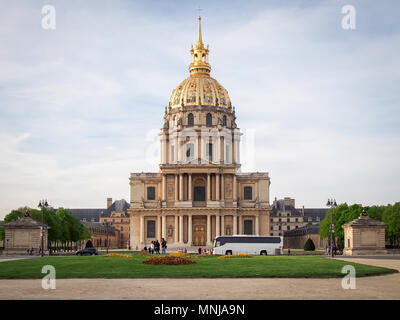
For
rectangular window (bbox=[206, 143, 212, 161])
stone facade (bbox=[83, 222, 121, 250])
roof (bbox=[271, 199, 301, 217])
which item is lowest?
stone facade (bbox=[83, 222, 121, 250])

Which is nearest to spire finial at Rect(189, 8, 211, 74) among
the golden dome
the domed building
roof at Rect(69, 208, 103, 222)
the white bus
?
the golden dome

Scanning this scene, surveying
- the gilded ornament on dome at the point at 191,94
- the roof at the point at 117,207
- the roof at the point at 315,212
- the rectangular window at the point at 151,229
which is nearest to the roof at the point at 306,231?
the roof at the point at 315,212

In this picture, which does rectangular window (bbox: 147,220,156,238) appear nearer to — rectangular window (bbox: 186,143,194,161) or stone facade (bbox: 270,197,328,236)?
rectangular window (bbox: 186,143,194,161)

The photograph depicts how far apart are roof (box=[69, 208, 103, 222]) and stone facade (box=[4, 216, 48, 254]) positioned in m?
113

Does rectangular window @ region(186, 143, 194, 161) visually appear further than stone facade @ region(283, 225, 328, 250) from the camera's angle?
No

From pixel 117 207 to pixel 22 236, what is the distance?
11038 centimetres

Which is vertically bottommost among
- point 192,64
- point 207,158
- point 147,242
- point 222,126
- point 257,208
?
point 147,242

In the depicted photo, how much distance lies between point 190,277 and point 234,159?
8472 cm

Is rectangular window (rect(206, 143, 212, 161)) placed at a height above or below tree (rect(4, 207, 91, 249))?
above

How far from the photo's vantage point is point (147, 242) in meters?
98.6

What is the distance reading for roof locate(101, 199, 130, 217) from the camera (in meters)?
171

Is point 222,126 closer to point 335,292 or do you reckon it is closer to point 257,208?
point 257,208
